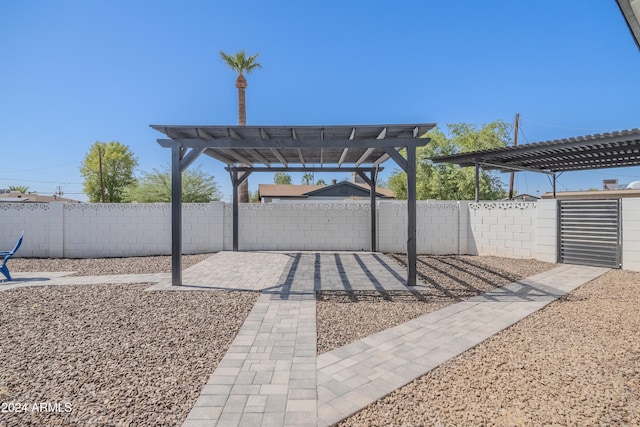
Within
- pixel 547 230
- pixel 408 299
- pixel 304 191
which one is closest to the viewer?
pixel 408 299

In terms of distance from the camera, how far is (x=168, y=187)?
16719 millimetres

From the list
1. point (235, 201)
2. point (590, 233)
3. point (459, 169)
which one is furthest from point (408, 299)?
point (459, 169)

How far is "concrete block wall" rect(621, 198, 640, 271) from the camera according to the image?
656cm

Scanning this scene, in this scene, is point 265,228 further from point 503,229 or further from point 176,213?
point 503,229

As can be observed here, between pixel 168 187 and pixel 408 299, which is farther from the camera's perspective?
pixel 168 187

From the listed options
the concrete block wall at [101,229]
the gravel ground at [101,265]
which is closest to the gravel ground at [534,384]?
the gravel ground at [101,265]

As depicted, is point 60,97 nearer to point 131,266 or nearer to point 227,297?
point 131,266

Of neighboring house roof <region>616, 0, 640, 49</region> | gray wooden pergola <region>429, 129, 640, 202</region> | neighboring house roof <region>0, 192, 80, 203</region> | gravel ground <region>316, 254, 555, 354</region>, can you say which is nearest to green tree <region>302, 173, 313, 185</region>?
neighboring house roof <region>0, 192, 80, 203</region>

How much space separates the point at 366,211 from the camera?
32.7 ft

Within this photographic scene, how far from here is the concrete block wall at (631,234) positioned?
6.56m

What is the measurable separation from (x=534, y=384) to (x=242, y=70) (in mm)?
18625

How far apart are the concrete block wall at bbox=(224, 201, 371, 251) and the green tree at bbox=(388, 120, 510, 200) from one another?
1287 cm

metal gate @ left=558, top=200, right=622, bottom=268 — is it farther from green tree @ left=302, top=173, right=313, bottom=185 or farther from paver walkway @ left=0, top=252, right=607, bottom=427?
green tree @ left=302, top=173, right=313, bottom=185

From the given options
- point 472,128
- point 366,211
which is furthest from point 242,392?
point 472,128
